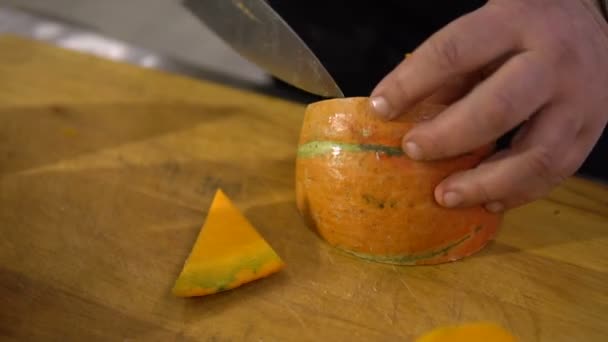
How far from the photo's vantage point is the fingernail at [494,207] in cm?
110

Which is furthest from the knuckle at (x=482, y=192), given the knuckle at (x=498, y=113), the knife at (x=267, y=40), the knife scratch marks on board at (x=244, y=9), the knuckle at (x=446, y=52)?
the knife scratch marks on board at (x=244, y=9)

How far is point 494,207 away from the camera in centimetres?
111

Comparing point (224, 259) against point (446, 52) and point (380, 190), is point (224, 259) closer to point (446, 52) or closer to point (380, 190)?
point (380, 190)

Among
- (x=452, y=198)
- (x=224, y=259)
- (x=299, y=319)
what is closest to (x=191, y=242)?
(x=224, y=259)

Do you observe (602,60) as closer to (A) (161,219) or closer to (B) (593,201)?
(B) (593,201)

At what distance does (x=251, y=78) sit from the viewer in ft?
6.68

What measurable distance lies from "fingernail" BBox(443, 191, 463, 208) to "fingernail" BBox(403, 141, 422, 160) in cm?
9

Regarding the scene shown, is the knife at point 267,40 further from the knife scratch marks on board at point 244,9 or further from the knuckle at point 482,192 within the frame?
the knuckle at point 482,192

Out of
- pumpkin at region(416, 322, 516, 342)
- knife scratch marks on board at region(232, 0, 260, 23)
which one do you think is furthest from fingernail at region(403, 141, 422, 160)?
knife scratch marks on board at region(232, 0, 260, 23)

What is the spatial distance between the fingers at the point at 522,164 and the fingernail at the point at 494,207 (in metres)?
0.03

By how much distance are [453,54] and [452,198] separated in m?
0.26

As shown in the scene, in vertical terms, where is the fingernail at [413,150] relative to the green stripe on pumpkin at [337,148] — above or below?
above

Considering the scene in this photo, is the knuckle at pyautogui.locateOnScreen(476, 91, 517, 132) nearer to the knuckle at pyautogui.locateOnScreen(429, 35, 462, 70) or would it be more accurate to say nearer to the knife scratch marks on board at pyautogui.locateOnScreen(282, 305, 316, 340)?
the knuckle at pyautogui.locateOnScreen(429, 35, 462, 70)

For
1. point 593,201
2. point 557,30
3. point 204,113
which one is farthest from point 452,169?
point 204,113
